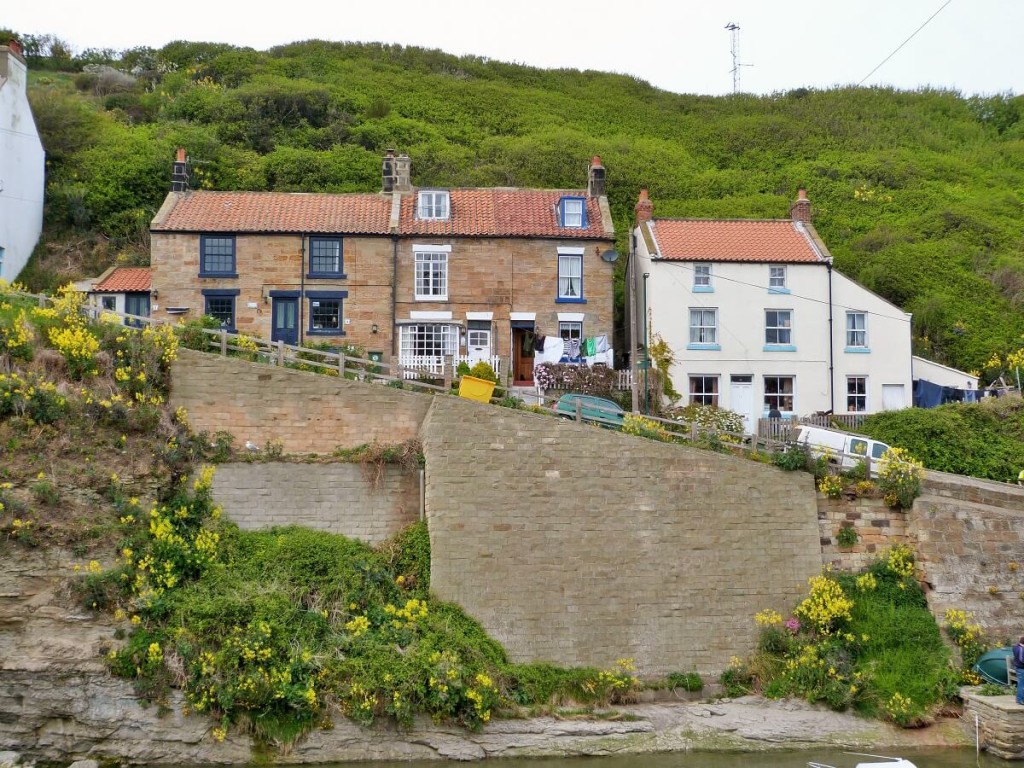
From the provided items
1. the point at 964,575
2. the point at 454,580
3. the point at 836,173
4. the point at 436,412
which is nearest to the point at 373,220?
the point at 436,412

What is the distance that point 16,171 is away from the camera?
34.4 metres

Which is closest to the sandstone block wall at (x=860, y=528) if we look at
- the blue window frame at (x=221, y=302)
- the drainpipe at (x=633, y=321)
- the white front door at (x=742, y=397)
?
the drainpipe at (x=633, y=321)

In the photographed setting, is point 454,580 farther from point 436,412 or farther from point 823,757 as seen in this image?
point 823,757

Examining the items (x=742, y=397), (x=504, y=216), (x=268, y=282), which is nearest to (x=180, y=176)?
(x=268, y=282)

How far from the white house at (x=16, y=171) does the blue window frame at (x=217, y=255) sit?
7.41 meters

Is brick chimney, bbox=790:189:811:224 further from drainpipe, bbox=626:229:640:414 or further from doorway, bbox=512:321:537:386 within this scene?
doorway, bbox=512:321:537:386

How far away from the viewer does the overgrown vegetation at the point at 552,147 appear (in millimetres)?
37188

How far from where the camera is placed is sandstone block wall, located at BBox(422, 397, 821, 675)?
854 inches

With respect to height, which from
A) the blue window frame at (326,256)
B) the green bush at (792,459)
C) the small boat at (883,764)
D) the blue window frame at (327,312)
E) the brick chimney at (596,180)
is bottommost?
the small boat at (883,764)

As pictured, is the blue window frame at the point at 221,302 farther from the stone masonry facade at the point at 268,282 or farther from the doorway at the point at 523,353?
the doorway at the point at 523,353

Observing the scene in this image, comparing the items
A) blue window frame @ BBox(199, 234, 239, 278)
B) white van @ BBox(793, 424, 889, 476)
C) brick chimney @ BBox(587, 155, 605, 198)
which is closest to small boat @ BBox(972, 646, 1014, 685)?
white van @ BBox(793, 424, 889, 476)

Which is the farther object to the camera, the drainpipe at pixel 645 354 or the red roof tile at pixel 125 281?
the red roof tile at pixel 125 281

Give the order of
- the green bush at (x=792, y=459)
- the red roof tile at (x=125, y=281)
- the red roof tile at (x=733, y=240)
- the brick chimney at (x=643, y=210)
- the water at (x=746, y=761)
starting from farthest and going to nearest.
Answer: the brick chimney at (x=643, y=210)
the red roof tile at (x=125, y=281)
the red roof tile at (x=733, y=240)
the green bush at (x=792, y=459)
the water at (x=746, y=761)

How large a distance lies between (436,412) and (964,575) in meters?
12.2
